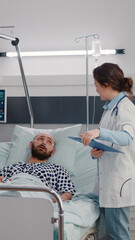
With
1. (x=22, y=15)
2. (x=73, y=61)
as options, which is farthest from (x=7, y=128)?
(x=22, y=15)

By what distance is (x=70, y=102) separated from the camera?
439cm

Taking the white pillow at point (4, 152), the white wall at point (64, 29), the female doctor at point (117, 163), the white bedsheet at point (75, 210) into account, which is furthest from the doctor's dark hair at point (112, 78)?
the white wall at point (64, 29)

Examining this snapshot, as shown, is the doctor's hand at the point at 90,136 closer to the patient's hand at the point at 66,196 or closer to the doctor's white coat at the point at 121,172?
the doctor's white coat at the point at 121,172

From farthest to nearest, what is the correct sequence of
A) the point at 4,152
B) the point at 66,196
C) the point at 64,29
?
the point at 64,29 < the point at 4,152 < the point at 66,196

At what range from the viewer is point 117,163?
2.39 metres

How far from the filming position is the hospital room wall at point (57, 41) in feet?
14.6

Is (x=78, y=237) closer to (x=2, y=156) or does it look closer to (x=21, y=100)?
(x=2, y=156)

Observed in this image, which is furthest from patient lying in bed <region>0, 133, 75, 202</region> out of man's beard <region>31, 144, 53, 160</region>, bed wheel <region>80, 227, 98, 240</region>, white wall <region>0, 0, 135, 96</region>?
white wall <region>0, 0, 135, 96</region>

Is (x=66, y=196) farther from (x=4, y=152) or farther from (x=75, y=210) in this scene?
(x=4, y=152)

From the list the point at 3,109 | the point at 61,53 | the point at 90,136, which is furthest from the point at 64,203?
the point at 61,53

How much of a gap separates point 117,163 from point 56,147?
123cm

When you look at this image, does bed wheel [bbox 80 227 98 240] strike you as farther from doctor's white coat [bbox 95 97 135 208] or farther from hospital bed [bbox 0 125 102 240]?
doctor's white coat [bbox 95 97 135 208]

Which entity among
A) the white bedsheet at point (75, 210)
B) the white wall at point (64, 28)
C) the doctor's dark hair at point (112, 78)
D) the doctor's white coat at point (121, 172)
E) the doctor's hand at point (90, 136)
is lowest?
the white bedsheet at point (75, 210)

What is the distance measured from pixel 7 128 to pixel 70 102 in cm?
78
